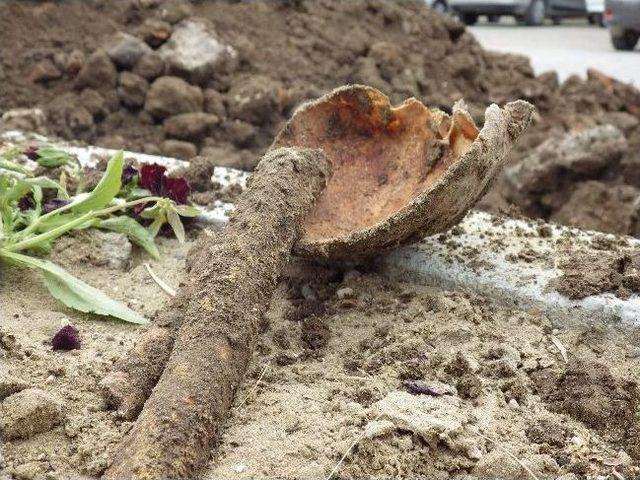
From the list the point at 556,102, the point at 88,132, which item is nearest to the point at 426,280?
the point at 88,132

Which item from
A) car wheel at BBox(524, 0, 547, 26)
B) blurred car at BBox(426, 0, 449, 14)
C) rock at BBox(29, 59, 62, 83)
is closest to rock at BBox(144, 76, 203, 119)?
rock at BBox(29, 59, 62, 83)

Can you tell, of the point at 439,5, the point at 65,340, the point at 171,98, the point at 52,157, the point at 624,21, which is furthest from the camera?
the point at 439,5

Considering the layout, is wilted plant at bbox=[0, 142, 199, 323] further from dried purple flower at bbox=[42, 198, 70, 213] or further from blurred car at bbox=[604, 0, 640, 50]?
blurred car at bbox=[604, 0, 640, 50]

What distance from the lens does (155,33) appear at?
19.6ft

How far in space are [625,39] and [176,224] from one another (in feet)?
32.3

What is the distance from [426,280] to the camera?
293 centimetres

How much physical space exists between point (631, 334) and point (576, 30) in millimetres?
13676

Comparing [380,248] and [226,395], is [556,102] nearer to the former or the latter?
[380,248]

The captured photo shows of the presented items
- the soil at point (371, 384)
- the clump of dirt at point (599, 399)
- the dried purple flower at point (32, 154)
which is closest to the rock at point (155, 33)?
the dried purple flower at point (32, 154)

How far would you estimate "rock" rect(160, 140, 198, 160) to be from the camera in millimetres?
5309

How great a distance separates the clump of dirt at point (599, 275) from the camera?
2715mm

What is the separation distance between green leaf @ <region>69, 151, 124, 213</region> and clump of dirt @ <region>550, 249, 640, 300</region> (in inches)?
56.5

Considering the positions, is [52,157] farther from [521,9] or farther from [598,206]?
[521,9]

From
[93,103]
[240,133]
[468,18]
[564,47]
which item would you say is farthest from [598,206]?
[468,18]
